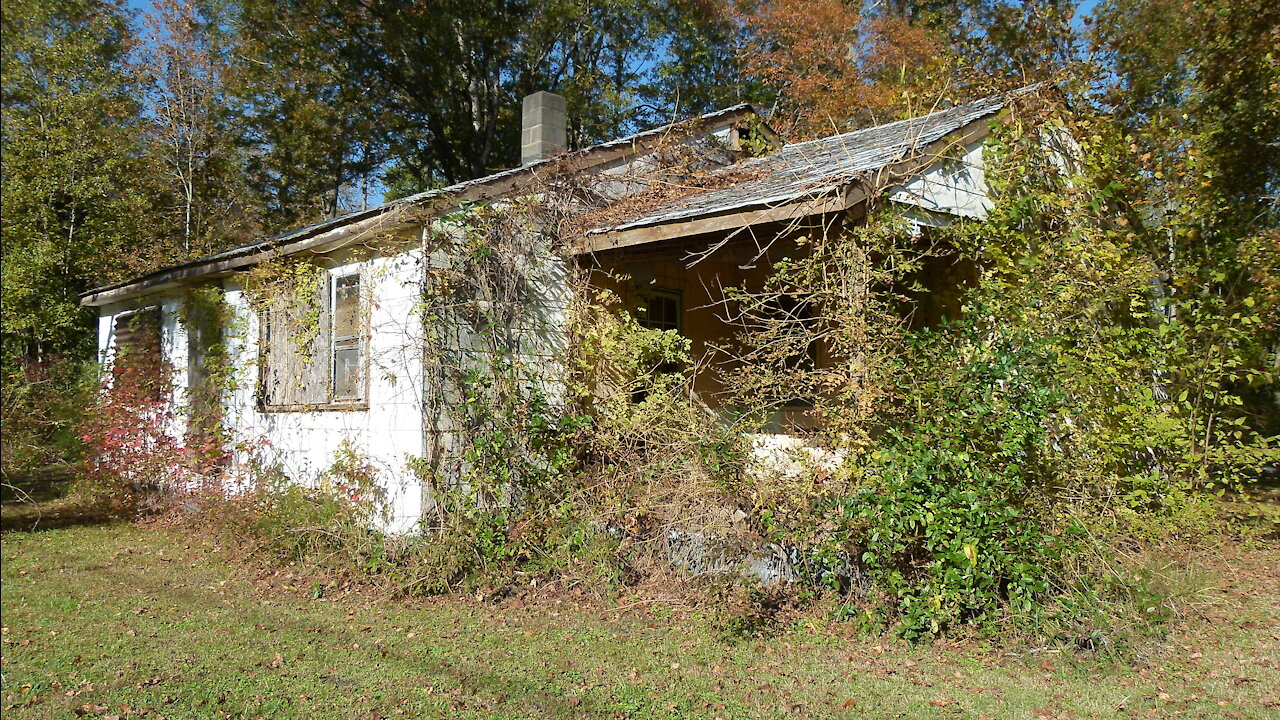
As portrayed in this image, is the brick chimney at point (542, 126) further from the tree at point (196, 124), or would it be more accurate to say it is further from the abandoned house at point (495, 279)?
the tree at point (196, 124)

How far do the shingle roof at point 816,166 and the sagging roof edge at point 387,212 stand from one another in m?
0.96

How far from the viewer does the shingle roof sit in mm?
6484

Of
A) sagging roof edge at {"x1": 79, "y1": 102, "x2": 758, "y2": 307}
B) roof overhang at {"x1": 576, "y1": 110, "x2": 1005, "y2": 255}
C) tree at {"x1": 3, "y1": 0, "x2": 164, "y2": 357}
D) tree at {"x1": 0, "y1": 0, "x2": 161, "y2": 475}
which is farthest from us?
tree at {"x1": 3, "y1": 0, "x2": 164, "y2": 357}

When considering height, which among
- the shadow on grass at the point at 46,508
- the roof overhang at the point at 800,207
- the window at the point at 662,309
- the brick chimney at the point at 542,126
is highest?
the brick chimney at the point at 542,126

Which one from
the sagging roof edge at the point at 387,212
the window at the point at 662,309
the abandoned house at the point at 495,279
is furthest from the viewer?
the window at the point at 662,309

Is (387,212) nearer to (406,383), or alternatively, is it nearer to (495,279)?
(495,279)

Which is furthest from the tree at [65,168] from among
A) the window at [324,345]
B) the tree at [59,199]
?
the window at [324,345]

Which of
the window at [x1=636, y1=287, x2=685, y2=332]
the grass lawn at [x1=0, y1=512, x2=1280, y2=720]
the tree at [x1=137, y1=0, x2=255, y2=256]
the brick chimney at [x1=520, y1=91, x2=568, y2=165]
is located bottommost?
the grass lawn at [x1=0, y1=512, x2=1280, y2=720]

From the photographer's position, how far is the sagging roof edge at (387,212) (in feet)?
25.0

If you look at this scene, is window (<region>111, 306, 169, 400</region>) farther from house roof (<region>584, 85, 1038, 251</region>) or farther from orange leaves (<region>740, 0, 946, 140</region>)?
orange leaves (<region>740, 0, 946, 140</region>)

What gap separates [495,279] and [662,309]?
8.05 feet

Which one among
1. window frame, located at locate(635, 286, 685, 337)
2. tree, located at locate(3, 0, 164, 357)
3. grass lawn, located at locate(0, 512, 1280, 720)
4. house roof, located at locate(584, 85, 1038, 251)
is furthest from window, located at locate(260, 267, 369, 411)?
tree, located at locate(3, 0, 164, 357)

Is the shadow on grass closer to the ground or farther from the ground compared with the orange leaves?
closer to the ground

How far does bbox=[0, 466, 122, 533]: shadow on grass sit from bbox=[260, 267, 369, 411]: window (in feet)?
9.73
